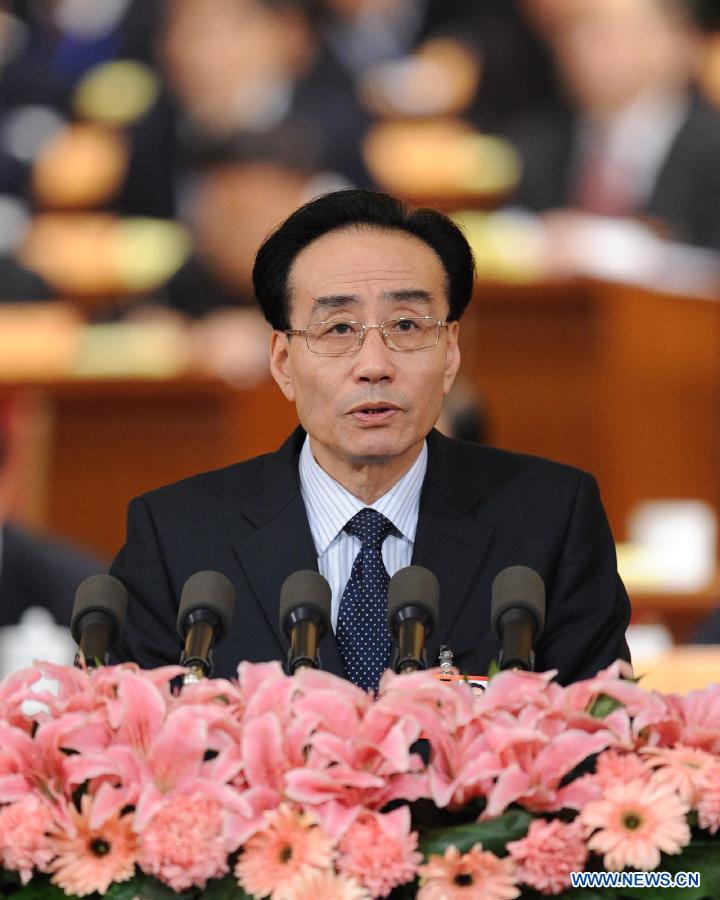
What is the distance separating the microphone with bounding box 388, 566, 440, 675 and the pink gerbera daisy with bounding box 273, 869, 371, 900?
0.73 ft

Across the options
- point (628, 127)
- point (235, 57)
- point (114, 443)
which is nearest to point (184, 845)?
point (114, 443)

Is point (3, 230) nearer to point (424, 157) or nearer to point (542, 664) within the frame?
point (424, 157)

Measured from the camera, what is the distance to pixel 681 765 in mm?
1177

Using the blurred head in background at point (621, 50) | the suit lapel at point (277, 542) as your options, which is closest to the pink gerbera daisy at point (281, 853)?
the suit lapel at point (277, 542)

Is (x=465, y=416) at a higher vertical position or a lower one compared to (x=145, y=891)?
higher

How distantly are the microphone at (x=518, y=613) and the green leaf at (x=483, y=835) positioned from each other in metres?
0.18

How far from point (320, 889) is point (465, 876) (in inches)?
3.6

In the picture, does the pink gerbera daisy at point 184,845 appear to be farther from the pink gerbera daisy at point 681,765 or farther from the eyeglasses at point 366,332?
the eyeglasses at point 366,332

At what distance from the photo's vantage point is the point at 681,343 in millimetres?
4227

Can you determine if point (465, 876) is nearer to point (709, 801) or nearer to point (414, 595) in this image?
point (709, 801)

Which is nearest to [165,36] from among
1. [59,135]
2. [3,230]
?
[59,135]

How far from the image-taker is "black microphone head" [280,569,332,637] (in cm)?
135

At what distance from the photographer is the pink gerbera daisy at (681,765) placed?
3.81 ft

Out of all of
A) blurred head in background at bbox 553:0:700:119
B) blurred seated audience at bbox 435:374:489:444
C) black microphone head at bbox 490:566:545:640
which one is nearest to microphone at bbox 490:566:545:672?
black microphone head at bbox 490:566:545:640
